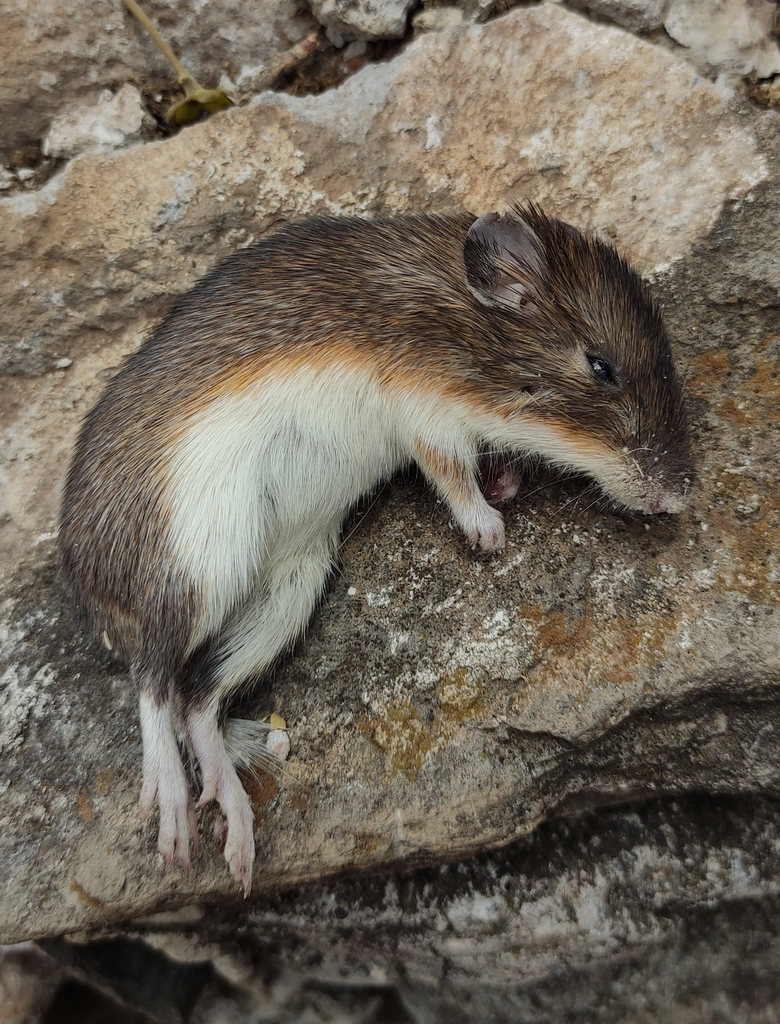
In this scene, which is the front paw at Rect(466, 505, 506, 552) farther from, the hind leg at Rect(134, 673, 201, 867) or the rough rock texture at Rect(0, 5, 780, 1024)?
the hind leg at Rect(134, 673, 201, 867)

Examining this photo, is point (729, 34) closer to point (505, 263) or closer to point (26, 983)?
point (505, 263)

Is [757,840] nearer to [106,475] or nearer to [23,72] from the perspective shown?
[106,475]

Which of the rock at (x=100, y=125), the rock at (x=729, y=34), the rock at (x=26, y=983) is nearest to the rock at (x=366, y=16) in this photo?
the rock at (x=100, y=125)

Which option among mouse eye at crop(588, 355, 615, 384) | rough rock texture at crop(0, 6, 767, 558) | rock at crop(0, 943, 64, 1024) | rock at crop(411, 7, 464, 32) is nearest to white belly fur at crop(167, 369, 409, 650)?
mouse eye at crop(588, 355, 615, 384)

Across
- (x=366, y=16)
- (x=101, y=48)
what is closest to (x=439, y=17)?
(x=366, y=16)

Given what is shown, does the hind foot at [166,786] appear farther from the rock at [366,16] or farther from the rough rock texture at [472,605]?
the rock at [366,16]
